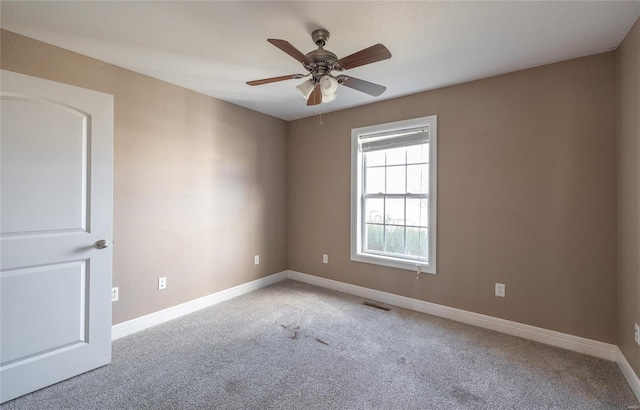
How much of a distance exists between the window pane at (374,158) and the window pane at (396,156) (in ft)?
0.29

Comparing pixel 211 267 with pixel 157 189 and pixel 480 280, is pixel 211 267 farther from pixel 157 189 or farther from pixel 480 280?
pixel 480 280

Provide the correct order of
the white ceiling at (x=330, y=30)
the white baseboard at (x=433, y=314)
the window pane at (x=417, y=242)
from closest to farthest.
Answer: the white ceiling at (x=330, y=30), the white baseboard at (x=433, y=314), the window pane at (x=417, y=242)

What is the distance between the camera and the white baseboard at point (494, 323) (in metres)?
2.24

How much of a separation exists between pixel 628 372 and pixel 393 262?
192 centimetres

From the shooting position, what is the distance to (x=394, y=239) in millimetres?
3422

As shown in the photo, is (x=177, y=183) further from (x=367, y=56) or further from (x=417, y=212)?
(x=417, y=212)

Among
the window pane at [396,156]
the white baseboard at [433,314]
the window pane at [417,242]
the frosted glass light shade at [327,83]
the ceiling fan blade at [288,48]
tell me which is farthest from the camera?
the window pane at [396,156]

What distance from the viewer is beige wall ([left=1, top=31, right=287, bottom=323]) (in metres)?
2.49

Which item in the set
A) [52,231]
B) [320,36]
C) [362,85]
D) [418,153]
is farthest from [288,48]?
[418,153]

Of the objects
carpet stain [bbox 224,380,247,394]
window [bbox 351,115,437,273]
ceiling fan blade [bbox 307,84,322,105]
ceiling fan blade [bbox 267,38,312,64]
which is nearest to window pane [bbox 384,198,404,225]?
window [bbox 351,115,437,273]

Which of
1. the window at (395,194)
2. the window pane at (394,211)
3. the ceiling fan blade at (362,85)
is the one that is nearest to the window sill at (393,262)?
the window at (395,194)

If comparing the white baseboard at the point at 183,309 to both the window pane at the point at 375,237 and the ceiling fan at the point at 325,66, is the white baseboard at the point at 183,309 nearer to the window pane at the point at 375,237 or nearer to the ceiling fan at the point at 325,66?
the window pane at the point at 375,237

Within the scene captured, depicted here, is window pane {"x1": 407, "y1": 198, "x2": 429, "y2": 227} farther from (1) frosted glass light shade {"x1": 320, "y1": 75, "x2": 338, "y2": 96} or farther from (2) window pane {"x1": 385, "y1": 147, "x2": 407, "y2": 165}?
(1) frosted glass light shade {"x1": 320, "y1": 75, "x2": 338, "y2": 96}

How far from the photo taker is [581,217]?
90.0 inches
